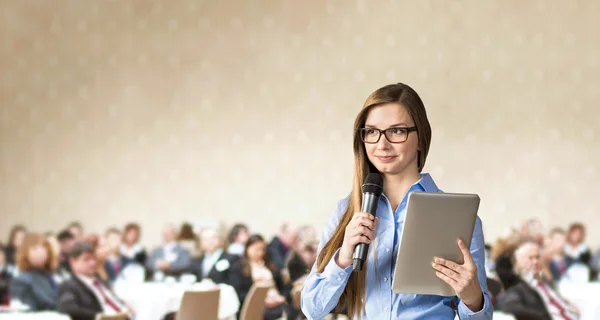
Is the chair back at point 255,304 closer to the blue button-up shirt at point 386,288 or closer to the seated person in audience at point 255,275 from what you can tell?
the seated person in audience at point 255,275

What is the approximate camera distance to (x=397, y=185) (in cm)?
167

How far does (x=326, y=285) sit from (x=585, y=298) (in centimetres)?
610

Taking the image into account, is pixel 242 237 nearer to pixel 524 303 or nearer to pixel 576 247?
pixel 576 247

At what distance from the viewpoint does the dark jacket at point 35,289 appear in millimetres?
6598

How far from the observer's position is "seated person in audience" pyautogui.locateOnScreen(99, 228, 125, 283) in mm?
10016

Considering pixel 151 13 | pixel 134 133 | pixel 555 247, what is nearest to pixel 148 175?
pixel 134 133

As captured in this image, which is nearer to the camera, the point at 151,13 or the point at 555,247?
the point at 555,247

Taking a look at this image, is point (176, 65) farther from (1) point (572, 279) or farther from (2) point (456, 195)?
(2) point (456, 195)

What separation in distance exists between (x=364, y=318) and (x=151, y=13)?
11.7 meters

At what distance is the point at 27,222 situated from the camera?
42.1 ft

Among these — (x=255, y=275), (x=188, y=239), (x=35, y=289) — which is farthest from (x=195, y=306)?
(x=188, y=239)

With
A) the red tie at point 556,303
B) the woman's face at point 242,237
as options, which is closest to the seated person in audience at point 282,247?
the woman's face at point 242,237

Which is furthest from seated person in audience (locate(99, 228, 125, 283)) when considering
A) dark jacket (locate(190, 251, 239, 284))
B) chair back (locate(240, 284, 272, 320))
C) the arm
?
chair back (locate(240, 284, 272, 320))

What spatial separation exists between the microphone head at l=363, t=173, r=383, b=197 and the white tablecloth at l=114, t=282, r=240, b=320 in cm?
496
